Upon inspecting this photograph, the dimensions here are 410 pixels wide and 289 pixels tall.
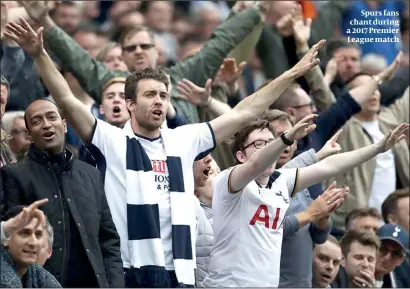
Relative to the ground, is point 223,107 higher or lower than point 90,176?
higher

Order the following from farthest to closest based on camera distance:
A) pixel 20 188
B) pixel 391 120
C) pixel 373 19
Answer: pixel 391 120
pixel 373 19
pixel 20 188

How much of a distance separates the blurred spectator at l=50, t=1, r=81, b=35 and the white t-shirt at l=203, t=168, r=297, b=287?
4369mm

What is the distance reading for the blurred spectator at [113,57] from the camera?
1184 cm

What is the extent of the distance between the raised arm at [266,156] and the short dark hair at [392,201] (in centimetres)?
364

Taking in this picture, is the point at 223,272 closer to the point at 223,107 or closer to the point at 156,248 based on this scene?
the point at 156,248

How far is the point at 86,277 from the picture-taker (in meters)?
8.58

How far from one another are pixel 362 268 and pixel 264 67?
354 centimetres

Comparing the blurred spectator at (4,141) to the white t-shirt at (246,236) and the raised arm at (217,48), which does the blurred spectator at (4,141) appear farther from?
the raised arm at (217,48)

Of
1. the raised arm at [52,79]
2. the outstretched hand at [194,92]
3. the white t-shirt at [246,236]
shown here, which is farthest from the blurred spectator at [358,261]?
the raised arm at [52,79]

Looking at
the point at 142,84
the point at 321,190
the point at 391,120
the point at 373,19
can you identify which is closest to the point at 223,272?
the point at 142,84

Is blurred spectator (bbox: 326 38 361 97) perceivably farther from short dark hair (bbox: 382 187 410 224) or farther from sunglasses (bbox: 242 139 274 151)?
sunglasses (bbox: 242 139 274 151)

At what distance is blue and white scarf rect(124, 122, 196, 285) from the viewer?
8.55 m

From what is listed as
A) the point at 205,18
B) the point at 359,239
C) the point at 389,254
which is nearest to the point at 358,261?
the point at 359,239

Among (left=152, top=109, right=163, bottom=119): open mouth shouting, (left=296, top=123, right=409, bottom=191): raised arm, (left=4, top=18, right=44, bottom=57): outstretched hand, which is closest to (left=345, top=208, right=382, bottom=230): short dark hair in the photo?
(left=296, top=123, right=409, bottom=191): raised arm
